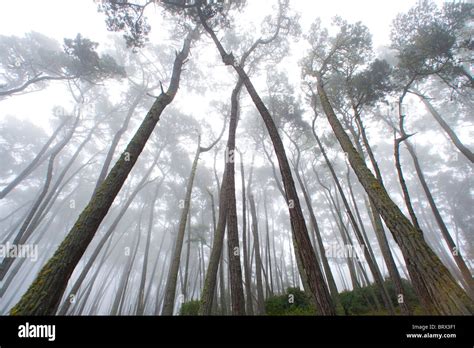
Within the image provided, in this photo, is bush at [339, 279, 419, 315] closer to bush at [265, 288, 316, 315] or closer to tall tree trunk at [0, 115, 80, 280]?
bush at [265, 288, 316, 315]

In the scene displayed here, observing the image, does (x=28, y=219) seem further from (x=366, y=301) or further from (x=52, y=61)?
(x=366, y=301)

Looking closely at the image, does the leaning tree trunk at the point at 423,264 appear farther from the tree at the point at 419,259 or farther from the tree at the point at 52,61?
the tree at the point at 52,61

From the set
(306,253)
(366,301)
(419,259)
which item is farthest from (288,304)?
(419,259)

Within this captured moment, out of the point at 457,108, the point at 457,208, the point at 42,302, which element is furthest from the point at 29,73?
the point at 457,208

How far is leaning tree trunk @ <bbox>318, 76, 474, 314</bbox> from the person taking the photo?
9.57ft

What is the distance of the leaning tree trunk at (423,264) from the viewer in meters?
2.92

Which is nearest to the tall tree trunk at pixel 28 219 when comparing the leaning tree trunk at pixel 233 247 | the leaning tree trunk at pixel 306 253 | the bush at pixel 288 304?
the leaning tree trunk at pixel 233 247

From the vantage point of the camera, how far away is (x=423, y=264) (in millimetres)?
3418

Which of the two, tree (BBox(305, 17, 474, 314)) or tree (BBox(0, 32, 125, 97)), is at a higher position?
tree (BBox(0, 32, 125, 97))

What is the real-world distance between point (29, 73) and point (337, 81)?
20.2m

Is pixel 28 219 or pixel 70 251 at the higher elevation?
pixel 28 219

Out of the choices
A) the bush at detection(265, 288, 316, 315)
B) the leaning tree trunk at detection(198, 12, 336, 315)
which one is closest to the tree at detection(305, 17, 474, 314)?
the leaning tree trunk at detection(198, 12, 336, 315)
